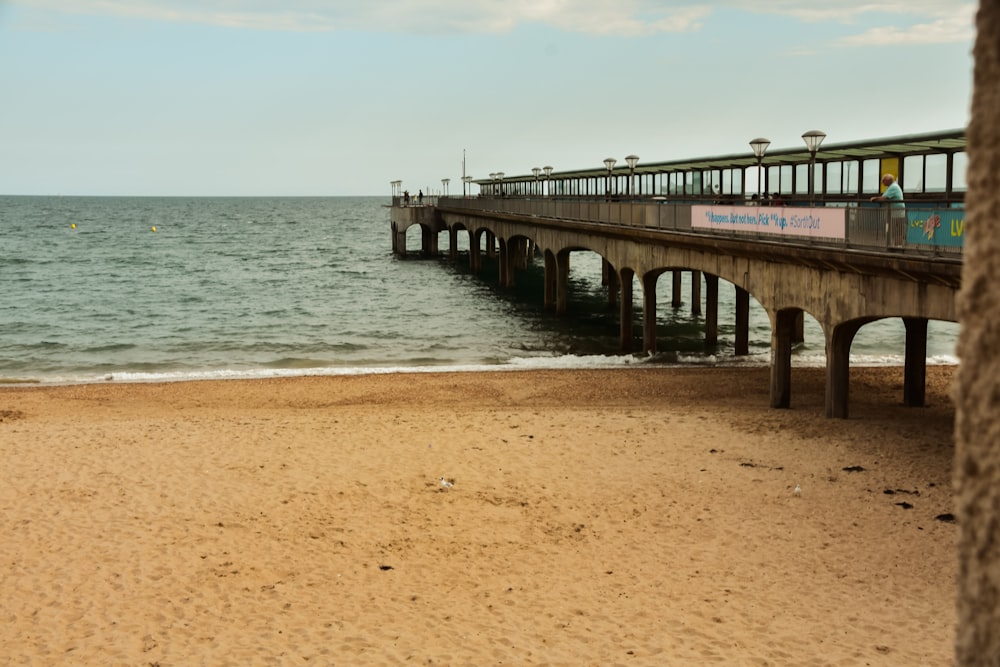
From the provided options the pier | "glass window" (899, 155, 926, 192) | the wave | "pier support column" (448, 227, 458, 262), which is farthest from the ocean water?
"glass window" (899, 155, 926, 192)

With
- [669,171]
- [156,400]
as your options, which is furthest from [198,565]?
[669,171]

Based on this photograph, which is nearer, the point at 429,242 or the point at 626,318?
the point at 626,318

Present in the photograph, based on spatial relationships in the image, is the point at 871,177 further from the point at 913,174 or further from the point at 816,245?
the point at 816,245

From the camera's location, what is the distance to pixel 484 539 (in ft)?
38.7

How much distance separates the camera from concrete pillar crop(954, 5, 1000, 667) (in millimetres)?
2182

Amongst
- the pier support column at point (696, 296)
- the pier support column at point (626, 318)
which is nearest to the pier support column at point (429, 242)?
the pier support column at point (696, 296)

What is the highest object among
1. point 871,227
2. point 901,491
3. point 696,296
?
point 871,227

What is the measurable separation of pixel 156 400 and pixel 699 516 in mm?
14769

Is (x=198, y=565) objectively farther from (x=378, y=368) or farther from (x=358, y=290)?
(x=358, y=290)

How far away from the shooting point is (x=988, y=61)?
7.06 feet

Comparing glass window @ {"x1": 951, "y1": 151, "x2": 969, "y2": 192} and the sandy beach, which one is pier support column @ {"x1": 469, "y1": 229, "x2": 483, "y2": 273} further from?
glass window @ {"x1": 951, "y1": 151, "x2": 969, "y2": 192}

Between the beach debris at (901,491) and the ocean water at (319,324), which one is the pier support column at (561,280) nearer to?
the ocean water at (319,324)

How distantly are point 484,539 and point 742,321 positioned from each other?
688 inches

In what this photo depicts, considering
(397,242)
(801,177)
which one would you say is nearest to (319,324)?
(801,177)
